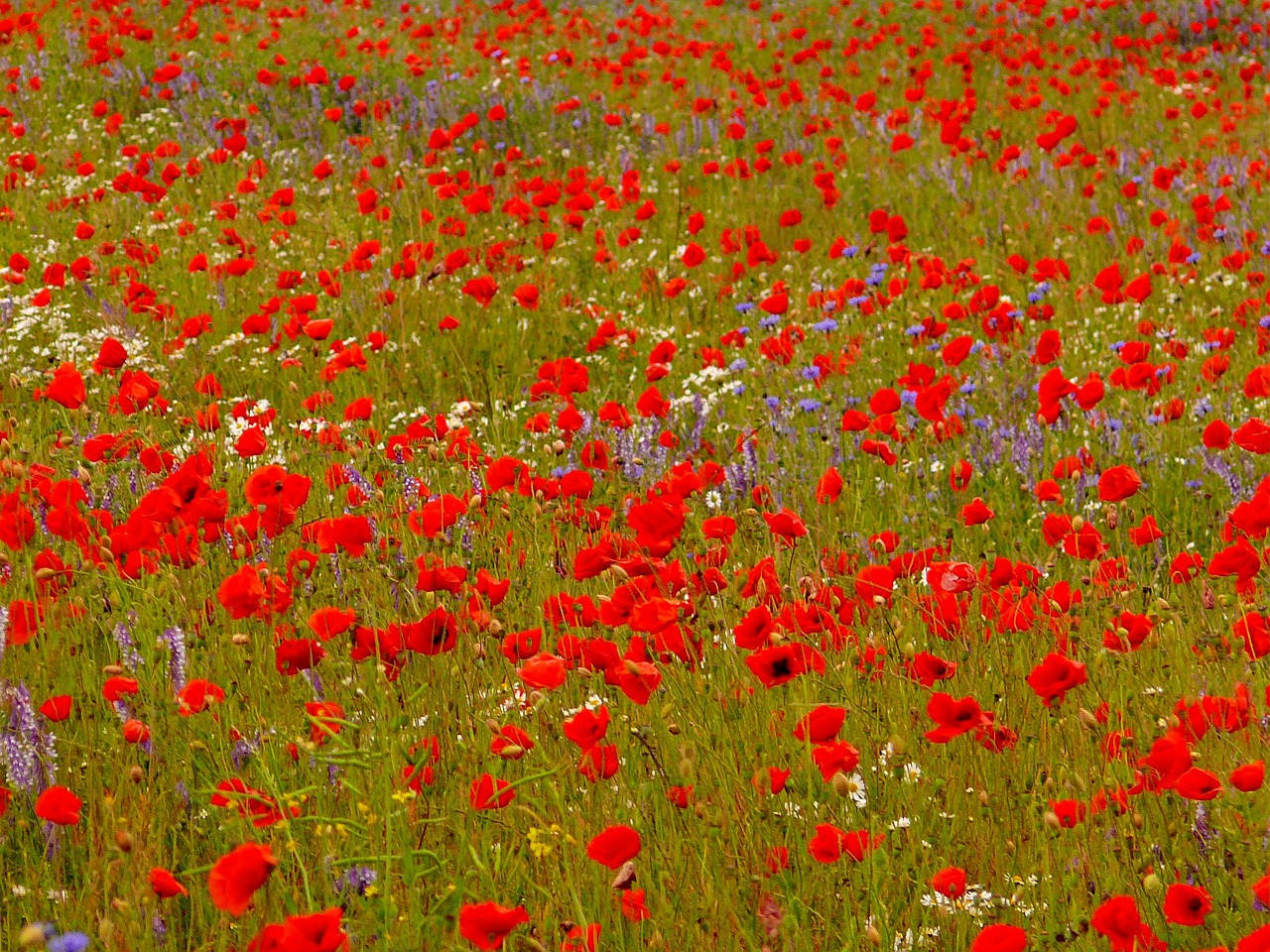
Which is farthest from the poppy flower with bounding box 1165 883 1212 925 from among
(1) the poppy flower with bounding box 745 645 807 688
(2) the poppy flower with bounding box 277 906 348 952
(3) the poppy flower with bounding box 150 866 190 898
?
(3) the poppy flower with bounding box 150 866 190 898

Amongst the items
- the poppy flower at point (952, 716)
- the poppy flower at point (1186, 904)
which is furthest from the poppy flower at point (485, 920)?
the poppy flower at point (1186, 904)

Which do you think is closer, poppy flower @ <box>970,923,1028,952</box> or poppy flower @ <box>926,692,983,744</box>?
poppy flower @ <box>970,923,1028,952</box>

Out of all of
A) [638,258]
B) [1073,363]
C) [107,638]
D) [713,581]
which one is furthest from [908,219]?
[107,638]

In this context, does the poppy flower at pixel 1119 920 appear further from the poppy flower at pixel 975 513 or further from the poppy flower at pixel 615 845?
the poppy flower at pixel 975 513

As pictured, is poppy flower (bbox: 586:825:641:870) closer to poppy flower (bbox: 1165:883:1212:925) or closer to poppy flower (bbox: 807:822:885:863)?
poppy flower (bbox: 807:822:885:863)

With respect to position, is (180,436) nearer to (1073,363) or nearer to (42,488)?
(42,488)

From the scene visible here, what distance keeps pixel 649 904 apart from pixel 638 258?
5404 mm

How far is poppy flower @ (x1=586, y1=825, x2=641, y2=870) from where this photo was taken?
172 centimetres

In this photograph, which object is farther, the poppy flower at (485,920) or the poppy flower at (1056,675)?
the poppy flower at (1056,675)

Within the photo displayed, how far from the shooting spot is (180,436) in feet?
13.8

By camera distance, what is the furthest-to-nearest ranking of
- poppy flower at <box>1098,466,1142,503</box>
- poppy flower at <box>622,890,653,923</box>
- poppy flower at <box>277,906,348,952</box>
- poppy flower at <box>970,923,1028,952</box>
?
poppy flower at <box>1098,466,1142,503</box>, poppy flower at <box>622,890,653,923</box>, poppy flower at <box>970,923,1028,952</box>, poppy flower at <box>277,906,348,952</box>

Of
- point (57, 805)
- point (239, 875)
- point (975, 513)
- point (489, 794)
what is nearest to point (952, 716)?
point (489, 794)

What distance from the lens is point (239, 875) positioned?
1518mm

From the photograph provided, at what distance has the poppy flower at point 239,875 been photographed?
4.96 ft
